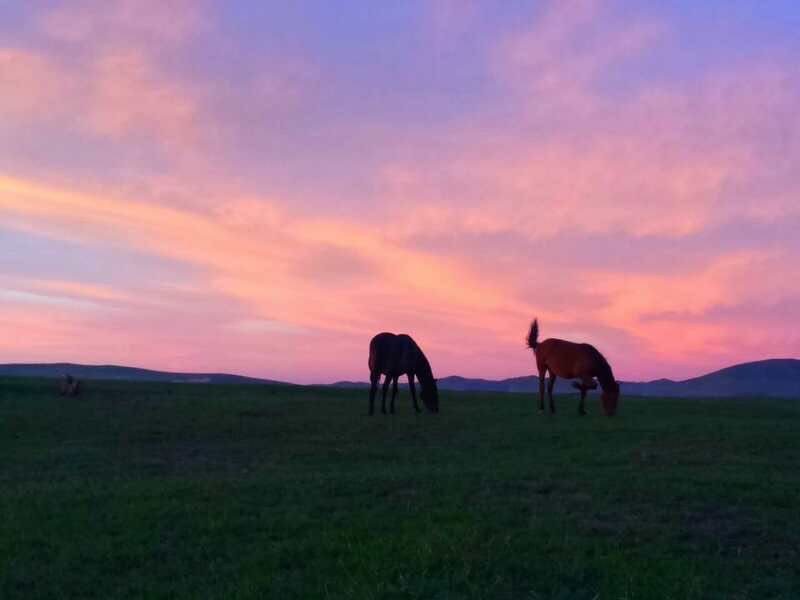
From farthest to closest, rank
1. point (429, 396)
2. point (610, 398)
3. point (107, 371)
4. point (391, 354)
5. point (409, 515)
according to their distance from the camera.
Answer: point (107, 371)
point (429, 396)
point (391, 354)
point (610, 398)
point (409, 515)

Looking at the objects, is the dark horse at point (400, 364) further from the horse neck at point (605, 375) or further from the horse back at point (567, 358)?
the horse neck at point (605, 375)

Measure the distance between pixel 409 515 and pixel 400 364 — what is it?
748 inches

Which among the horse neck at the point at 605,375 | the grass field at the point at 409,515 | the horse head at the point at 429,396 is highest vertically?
the horse neck at the point at 605,375

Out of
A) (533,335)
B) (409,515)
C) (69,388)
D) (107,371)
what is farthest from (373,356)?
(107,371)

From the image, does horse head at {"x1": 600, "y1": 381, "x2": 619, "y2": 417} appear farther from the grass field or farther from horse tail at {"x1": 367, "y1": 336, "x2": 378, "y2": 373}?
horse tail at {"x1": 367, "y1": 336, "x2": 378, "y2": 373}

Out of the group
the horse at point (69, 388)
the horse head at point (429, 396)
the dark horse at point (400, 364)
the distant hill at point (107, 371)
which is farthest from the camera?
the distant hill at point (107, 371)

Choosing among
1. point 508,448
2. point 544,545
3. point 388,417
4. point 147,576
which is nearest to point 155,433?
point 388,417

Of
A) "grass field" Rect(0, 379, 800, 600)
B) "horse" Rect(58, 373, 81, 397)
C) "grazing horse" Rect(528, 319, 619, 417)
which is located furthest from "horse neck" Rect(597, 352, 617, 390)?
"horse" Rect(58, 373, 81, 397)

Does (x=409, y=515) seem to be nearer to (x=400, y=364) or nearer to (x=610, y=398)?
(x=610, y=398)

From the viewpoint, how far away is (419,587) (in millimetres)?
8203

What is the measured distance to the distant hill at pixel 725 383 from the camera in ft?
395

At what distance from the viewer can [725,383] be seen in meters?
128

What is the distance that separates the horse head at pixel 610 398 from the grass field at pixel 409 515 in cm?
510

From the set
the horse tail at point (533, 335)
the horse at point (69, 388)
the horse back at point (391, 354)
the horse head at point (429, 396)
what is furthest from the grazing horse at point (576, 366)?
the horse at point (69, 388)
